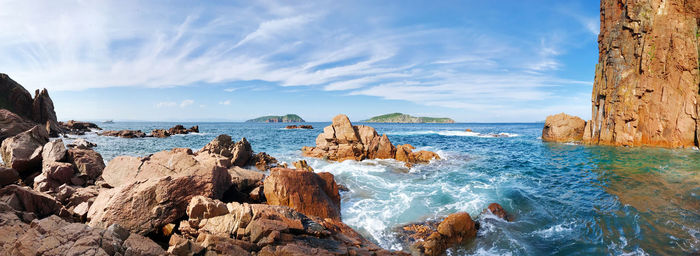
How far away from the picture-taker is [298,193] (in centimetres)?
1000

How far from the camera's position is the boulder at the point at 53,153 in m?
12.7

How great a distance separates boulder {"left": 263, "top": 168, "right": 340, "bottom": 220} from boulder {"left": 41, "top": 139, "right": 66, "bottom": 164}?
10.9 metres

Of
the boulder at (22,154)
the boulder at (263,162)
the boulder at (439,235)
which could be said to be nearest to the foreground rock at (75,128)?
the boulder at (22,154)

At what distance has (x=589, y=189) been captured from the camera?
14.7 metres

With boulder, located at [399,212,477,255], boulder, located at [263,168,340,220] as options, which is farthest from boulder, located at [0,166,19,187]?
boulder, located at [399,212,477,255]

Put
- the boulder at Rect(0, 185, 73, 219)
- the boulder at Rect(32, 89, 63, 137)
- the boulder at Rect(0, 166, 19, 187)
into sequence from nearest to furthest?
the boulder at Rect(0, 185, 73, 219) → the boulder at Rect(0, 166, 19, 187) → the boulder at Rect(32, 89, 63, 137)

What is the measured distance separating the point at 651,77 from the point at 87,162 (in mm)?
52558

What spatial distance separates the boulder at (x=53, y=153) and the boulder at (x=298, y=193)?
10902 millimetres

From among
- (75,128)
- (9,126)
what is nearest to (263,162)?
(9,126)

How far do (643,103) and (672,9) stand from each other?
1087cm

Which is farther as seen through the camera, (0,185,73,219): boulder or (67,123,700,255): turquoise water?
(67,123,700,255): turquoise water

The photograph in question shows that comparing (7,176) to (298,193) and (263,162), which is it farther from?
(263,162)

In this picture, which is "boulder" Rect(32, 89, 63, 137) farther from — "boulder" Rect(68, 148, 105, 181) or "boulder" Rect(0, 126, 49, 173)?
"boulder" Rect(68, 148, 105, 181)

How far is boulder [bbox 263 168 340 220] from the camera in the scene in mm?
9812
